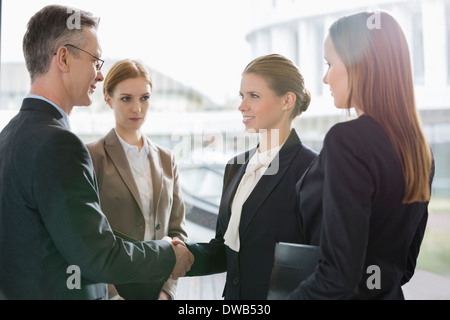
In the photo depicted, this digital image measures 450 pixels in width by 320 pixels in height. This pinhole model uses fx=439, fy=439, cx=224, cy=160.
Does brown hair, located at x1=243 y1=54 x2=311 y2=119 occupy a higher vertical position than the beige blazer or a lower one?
higher

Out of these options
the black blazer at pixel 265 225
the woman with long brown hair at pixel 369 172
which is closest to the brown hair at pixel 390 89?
the woman with long brown hair at pixel 369 172

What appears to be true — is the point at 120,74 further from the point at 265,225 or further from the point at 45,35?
the point at 265,225

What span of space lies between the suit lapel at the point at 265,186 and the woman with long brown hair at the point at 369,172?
0.31 metres

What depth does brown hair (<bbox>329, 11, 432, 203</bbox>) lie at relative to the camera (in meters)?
0.95

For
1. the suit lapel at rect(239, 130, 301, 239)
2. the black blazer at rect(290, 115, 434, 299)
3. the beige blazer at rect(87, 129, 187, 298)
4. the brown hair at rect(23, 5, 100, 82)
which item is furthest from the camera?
the beige blazer at rect(87, 129, 187, 298)

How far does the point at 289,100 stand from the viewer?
4.92ft

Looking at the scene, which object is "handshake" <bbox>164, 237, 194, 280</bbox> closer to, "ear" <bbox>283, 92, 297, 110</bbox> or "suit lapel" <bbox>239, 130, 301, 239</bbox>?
"suit lapel" <bbox>239, 130, 301, 239</bbox>

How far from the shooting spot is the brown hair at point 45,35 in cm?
124

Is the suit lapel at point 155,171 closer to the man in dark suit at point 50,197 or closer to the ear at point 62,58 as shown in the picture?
the man in dark suit at point 50,197

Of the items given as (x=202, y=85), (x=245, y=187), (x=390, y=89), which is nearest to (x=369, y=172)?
(x=390, y=89)

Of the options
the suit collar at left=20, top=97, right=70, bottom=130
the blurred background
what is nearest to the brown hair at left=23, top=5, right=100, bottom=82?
the suit collar at left=20, top=97, right=70, bottom=130

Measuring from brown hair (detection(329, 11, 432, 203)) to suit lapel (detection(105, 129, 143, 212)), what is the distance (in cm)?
106
